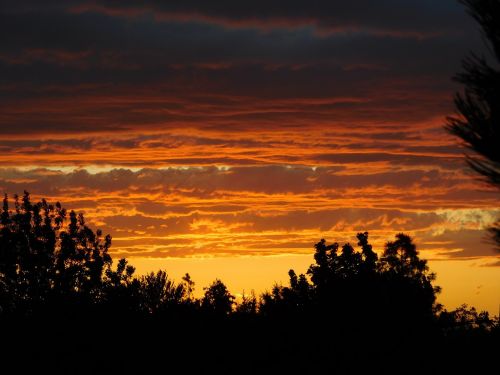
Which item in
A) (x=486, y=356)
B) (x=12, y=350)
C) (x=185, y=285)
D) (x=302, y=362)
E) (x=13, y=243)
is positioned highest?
(x=185, y=285)

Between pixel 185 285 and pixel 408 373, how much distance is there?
178 feet

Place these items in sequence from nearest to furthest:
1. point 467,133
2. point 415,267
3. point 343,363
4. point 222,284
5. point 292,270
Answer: point 467,133 → point 343,363 → point 292,270 → point 415,267 → point 222,284

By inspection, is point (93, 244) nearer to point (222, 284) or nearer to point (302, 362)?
point (222, 284)

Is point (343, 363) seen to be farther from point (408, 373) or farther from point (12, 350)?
point (12, 350)

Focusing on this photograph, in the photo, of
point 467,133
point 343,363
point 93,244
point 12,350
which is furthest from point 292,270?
point 467,133

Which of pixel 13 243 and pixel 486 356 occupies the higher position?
pixel 13 243

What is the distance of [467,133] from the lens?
412 inches

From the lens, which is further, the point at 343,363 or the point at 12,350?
the point at 12,350

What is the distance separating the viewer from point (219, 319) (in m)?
40.4

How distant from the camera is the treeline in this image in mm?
28766

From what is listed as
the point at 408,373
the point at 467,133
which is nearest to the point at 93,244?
the point at 408,373

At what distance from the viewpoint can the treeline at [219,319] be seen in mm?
28766

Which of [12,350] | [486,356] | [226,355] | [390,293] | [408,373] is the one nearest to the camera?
[486,356]

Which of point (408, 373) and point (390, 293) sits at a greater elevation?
point (390, 293)
